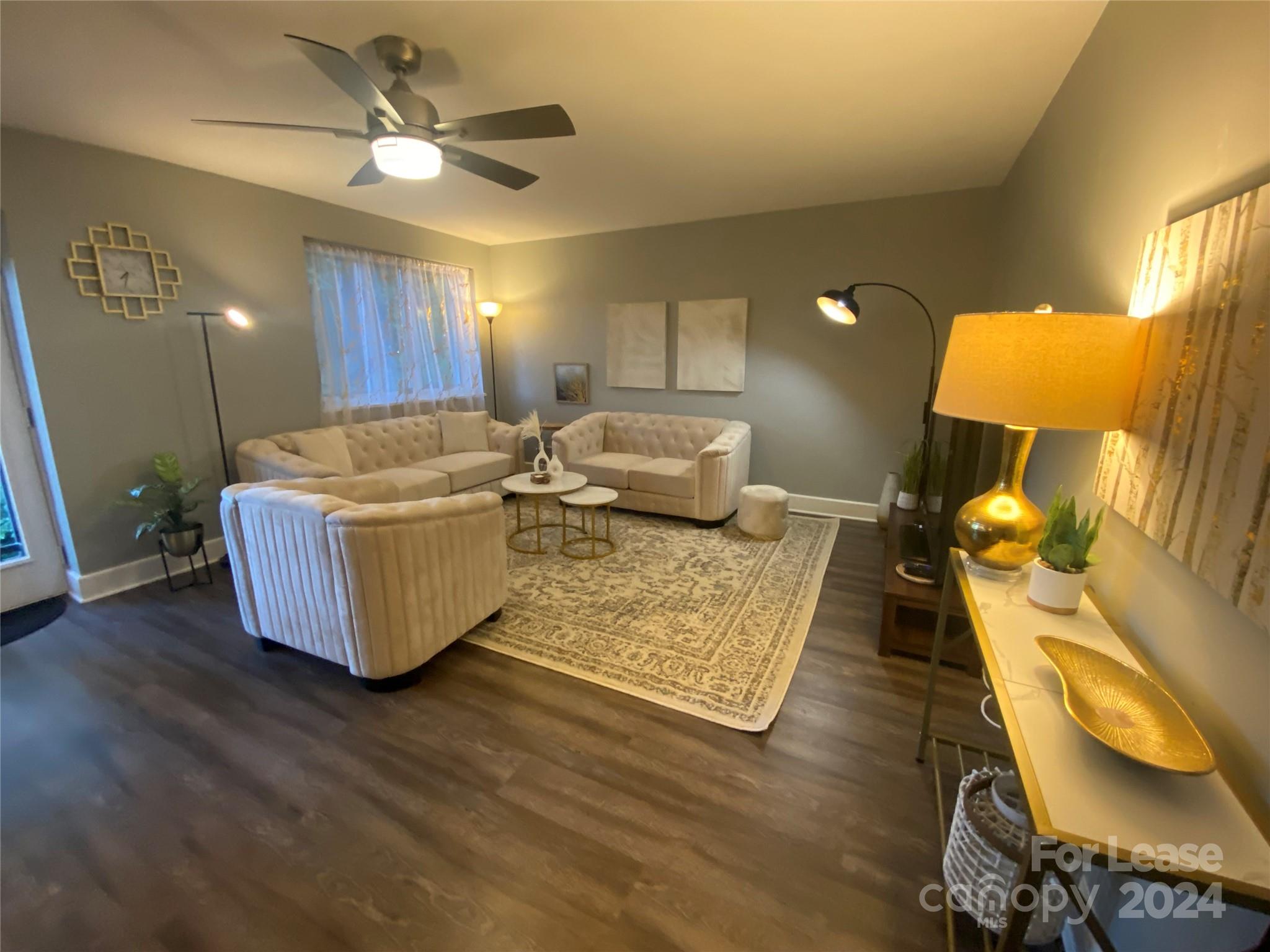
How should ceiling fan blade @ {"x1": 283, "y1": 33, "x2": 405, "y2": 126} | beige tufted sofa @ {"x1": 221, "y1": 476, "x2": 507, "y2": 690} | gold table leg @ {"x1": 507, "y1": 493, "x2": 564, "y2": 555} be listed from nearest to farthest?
ceiling fan blade @ {"x1": 283, "y1": 33, "x2": 405, "y2": 126} → beige tufted sofa @ {"x1": 221, "y1": 476, "x2": 507, "y2": 690} → gold table leg @ {"x1": 507, "y1": 493, "x2": 564, "y2": 555}

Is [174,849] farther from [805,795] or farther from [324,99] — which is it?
[324,99]

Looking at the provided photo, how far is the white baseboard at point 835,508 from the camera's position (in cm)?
441

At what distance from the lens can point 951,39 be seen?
194 centimetres

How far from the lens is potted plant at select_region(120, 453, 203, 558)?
308 centimetres

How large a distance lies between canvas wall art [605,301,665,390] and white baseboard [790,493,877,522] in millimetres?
1689

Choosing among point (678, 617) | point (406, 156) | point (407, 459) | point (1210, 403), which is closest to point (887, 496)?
point (678, 617)

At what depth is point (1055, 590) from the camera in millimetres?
1276

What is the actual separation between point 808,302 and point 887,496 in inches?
68.3

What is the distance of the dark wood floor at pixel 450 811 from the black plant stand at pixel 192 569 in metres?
0.79

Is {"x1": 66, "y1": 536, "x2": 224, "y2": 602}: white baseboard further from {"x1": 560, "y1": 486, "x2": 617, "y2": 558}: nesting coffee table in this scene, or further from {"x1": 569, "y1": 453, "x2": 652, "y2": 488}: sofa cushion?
{"x1": 569, "y1": 453, "x2": 652, "y2": 488}: sofa cushion

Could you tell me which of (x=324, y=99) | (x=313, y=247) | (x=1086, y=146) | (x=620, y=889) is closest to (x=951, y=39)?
(x=1086, y=146)

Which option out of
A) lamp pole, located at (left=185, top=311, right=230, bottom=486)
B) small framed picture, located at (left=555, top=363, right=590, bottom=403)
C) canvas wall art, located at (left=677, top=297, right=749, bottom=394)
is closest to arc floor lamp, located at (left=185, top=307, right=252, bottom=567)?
lamp pole, located at (left=185, top=311, right=230, bottom=486)

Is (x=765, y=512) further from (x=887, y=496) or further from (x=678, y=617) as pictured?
(x=678, y=617)

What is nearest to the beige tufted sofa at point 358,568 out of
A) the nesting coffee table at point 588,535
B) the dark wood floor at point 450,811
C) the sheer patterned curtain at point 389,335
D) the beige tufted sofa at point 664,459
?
the dark wood floor at point 450,811
